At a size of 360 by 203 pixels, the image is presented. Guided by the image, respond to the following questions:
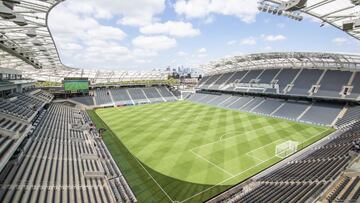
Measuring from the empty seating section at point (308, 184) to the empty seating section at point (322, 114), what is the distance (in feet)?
59.5

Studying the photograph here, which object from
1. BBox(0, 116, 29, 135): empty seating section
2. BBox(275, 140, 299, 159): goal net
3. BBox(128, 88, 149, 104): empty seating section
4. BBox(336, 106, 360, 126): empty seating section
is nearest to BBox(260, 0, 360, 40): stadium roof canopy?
BBox(275, 140, 299, 159): goal net

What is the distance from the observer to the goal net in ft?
74.4

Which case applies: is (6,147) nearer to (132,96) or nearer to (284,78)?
(284,78)

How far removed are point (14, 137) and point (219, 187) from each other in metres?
15.8

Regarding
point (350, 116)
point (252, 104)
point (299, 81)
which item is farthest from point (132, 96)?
point (350, 116)

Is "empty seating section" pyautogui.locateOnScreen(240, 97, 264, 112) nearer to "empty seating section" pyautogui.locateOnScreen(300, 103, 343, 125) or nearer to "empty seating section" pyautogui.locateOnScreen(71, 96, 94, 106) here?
"empty seating section" pyautogui.locateOnScreen(300, 103, 343, 125)

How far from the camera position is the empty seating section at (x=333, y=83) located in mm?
37312

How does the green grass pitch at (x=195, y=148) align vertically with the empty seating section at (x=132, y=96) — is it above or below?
below

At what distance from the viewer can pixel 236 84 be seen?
57.2 metres

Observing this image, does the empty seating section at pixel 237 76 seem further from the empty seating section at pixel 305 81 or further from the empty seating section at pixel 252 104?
the empty seating section at pixel 305 81

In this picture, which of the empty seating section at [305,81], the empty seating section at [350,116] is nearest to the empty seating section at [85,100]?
the empty seating section at [305,81]

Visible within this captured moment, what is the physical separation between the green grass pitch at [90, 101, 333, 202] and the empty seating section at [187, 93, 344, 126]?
2976 millimetres

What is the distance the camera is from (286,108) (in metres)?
40.9

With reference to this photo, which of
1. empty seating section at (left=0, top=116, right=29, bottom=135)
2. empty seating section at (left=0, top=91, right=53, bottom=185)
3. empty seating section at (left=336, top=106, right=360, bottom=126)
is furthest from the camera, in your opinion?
empty seating section at (left=336, top=106, right=360, bottom=126)
